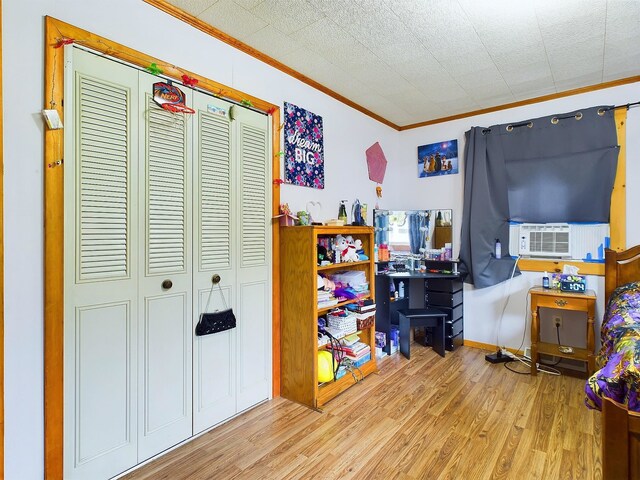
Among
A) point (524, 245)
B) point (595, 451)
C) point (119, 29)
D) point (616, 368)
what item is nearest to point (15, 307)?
point (119, 29)

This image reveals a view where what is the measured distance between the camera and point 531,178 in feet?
10.2

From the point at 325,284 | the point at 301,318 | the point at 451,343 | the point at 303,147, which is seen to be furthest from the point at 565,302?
the point at 303,147

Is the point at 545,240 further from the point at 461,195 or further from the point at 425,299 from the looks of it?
the point at 425,299

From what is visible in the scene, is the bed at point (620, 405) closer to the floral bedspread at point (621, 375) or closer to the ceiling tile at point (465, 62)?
the floral bedspread at point (621, 375)

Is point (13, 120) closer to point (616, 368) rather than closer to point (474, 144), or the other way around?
point (616, 368)

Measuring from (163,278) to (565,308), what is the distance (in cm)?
298

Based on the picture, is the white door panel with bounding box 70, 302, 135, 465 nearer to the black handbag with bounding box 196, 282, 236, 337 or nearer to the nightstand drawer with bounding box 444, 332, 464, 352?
the black handbag with bounding box 196, 282, 236, 337

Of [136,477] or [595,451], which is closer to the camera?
[136,477]

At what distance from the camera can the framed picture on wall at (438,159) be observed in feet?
11.9

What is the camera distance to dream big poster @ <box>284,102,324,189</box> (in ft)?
8.32

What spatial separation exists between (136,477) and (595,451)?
2.39 metres

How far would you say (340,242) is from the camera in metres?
2.67

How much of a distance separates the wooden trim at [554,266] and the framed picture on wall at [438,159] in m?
1.16

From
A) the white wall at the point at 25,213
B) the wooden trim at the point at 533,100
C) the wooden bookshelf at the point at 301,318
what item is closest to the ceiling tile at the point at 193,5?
the white wall at the point at 25,213
